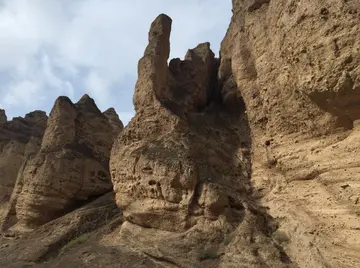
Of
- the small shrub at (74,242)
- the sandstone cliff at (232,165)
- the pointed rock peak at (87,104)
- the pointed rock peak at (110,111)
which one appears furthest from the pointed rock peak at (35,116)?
the small shrub at (74,242)

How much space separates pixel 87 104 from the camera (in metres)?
19.8

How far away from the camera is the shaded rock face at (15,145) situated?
72.4ft

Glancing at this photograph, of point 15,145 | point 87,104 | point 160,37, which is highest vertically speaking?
point 160,37

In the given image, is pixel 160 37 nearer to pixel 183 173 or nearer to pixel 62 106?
pixel 62 106

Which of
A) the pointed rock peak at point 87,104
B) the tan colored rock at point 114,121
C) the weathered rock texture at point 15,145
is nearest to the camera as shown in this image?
the pointed rock peak at point 87,104

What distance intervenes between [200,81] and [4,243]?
32.2ft

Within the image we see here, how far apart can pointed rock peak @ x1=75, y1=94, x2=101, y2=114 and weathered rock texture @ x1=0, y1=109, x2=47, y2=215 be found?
3614 mm

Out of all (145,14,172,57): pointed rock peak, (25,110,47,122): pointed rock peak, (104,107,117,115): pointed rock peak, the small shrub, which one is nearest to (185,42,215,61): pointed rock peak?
(145,14,172,57): pointed rock peak

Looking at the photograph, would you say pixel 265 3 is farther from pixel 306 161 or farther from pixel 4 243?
pixel 4 243

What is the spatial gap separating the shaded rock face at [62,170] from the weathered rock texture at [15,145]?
3.33m

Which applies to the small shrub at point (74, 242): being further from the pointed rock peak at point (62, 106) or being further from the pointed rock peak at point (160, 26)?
the pointed rock peak at point (160, 26)

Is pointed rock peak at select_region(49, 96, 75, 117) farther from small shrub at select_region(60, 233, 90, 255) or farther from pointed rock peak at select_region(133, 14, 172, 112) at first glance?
small shrub at select_region(60, 233, 90, 255)

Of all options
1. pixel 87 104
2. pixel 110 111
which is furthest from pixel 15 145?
pixel 87 104

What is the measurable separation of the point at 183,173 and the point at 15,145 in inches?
649
